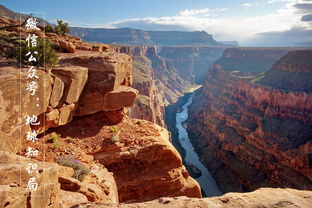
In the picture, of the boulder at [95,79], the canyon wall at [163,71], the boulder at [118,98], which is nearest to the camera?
the boulder at [95,79]

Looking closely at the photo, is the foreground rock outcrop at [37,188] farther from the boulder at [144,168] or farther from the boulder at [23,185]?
the boulder at [144,168]

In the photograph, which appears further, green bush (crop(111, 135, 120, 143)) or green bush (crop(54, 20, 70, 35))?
green bush (crop(54, 20, 70, 35))

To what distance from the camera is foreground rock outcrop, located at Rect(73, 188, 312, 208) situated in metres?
8.05

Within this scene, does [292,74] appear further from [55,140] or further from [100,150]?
[55,140]

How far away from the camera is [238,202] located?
8383 millimetres

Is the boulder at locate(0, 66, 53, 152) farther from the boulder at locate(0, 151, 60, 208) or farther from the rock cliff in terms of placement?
the boulder at locate(0, 151, 60, 208)

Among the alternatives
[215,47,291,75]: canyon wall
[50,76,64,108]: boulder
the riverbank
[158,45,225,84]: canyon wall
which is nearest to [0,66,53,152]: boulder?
[50,76,64,108]: boulder

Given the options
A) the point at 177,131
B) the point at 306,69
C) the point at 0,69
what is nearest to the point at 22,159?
the point at 0,69

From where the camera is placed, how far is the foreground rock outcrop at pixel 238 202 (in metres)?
8.05

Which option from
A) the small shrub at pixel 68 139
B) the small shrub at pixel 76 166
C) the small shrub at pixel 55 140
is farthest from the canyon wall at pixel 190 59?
the small shrub at pixel 76 166

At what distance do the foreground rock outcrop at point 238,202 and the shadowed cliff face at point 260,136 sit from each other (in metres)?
32.8

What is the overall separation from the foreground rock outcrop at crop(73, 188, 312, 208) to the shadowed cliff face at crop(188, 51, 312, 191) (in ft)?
107

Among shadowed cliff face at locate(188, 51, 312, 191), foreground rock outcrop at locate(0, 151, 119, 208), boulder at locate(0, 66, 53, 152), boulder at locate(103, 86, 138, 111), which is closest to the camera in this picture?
foreground rock outcrop at locate(0, 151, 119, 208)

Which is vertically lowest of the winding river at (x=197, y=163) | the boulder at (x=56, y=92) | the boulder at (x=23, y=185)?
the winding river at (x=197, y=163)
